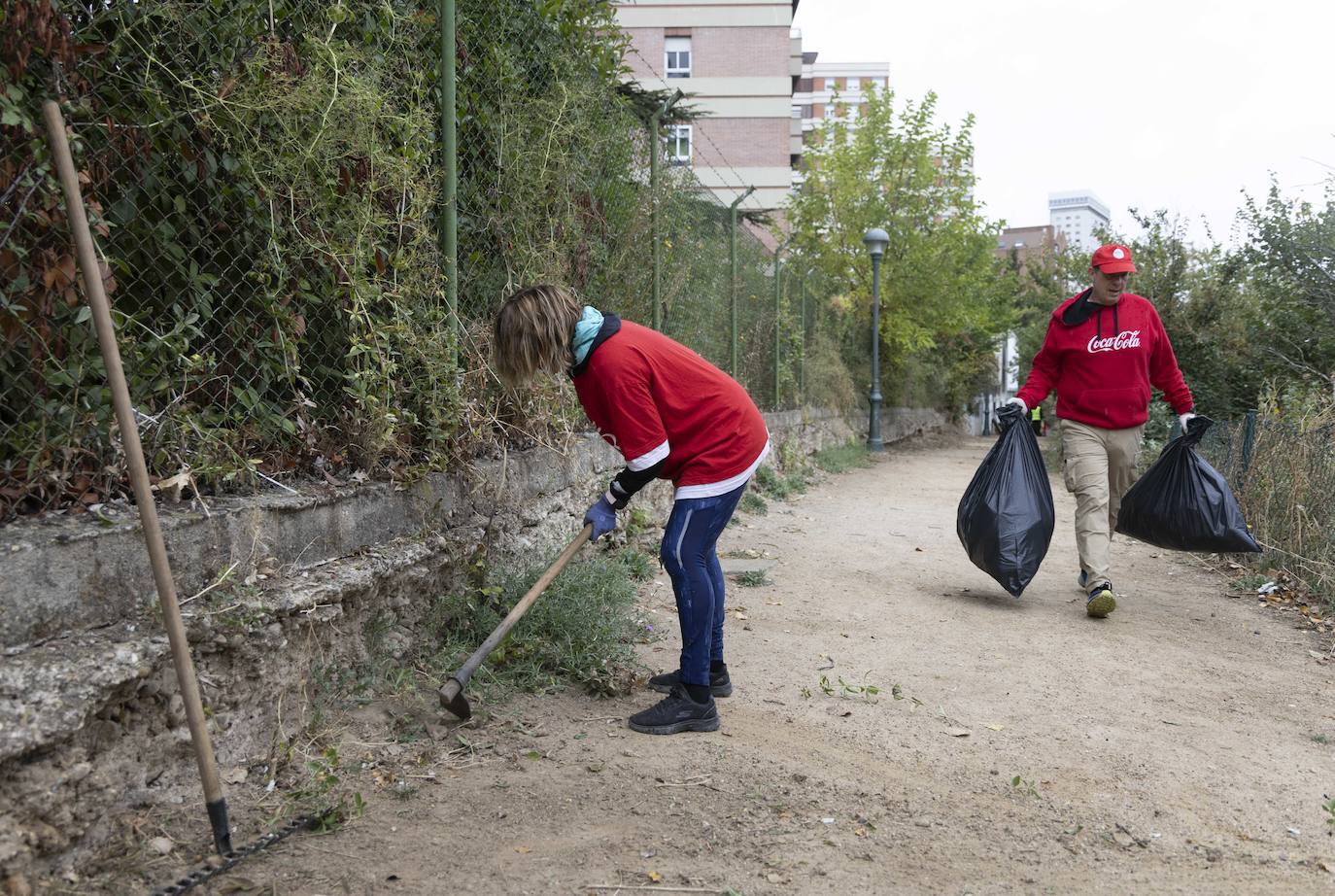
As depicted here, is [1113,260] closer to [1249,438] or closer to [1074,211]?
[1249,438]

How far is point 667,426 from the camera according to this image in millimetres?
3520

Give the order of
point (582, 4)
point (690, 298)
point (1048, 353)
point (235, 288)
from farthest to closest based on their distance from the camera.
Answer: point (690, 298) < point (1048, 353) < point (582, 4) < point (235, 288)

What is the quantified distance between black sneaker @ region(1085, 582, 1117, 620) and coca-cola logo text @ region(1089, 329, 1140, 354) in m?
1.24

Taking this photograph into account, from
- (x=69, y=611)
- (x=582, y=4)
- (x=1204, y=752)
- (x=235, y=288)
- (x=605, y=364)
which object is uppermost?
(x=582, y=4)

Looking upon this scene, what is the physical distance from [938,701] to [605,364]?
185cm

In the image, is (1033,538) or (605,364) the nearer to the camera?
(605,364)

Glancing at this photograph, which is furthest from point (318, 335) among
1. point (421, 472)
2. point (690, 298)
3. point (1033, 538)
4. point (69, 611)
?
point (690, 298)

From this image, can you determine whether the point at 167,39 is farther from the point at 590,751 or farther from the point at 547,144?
the point at 590,751

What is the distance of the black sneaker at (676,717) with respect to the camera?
3.49m

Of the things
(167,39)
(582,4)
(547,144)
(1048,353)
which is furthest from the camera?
(1048,353)

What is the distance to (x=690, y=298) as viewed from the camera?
7949 mm

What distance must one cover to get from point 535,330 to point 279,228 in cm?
86

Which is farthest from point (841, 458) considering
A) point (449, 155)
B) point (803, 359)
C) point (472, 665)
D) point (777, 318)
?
point (472, 665)

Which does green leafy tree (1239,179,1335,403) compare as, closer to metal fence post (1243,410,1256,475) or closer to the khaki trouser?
metal fence post (1243,410,1256,475)
